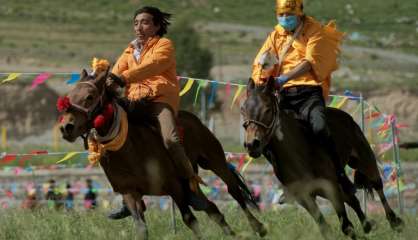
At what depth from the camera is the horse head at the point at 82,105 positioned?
12.4 m

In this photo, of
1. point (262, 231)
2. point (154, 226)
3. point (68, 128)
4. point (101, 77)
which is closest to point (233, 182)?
point (154, 226)

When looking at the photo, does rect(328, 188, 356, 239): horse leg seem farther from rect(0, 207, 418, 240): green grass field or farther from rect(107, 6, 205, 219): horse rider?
rect(107, 6, 205, 219): horse rider

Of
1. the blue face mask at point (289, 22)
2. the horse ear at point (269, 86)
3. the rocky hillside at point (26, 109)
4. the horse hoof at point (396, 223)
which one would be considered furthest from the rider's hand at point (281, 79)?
the rocky hillside at point (26, 109)

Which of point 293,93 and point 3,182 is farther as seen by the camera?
point 3,182

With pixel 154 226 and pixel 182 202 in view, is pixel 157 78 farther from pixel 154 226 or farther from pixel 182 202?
pixel 154 226

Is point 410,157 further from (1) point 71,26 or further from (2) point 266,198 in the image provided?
(1) point 71,26

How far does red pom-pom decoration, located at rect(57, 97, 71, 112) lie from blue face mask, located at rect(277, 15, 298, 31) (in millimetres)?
2836

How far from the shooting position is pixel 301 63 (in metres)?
14.1

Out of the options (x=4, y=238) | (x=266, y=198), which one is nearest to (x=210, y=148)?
(x=4, y=238)

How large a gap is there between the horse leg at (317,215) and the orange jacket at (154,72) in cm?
168

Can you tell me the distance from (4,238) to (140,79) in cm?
205

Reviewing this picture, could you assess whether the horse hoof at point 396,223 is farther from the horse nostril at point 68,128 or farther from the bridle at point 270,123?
the horse nostril at point 68,128

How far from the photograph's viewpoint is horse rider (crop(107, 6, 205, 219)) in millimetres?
13531

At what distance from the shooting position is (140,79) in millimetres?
13578
